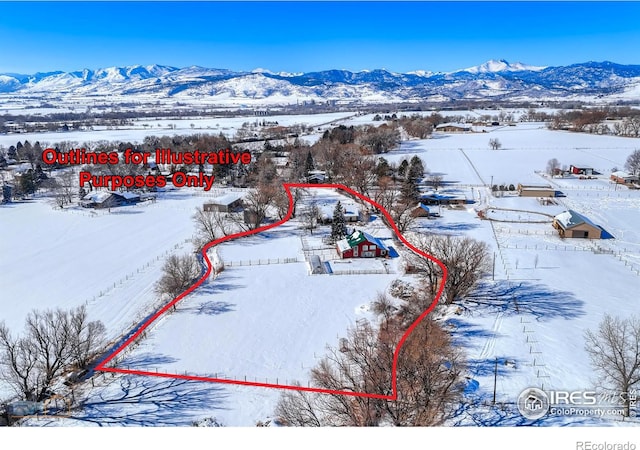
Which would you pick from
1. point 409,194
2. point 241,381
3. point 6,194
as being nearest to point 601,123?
point 409,194

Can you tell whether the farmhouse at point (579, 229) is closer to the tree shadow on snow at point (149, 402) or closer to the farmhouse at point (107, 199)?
the tree shadow on snow at point (149, 402)

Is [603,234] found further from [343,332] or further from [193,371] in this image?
[193,371]

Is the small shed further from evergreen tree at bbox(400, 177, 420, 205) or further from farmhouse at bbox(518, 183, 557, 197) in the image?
evergreen tree at bbox(400, 177, 420, 205)

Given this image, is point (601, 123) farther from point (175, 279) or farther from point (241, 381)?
point (241, 381)

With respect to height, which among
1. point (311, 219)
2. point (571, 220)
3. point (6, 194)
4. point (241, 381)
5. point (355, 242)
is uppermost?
point (6, 194)

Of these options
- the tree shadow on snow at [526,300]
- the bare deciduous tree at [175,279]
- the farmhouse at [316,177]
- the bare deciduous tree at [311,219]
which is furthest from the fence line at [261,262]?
the farmhouse at [316,177]

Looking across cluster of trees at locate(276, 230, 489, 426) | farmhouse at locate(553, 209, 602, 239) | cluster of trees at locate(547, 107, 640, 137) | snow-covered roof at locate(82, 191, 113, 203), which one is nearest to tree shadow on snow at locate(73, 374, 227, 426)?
cluster of trees at locate(276, 230, 489, 426)

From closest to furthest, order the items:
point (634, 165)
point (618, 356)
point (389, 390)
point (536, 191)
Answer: point (389, 390) < point (618, 356) < point (536, 191) < point (634, 165)
